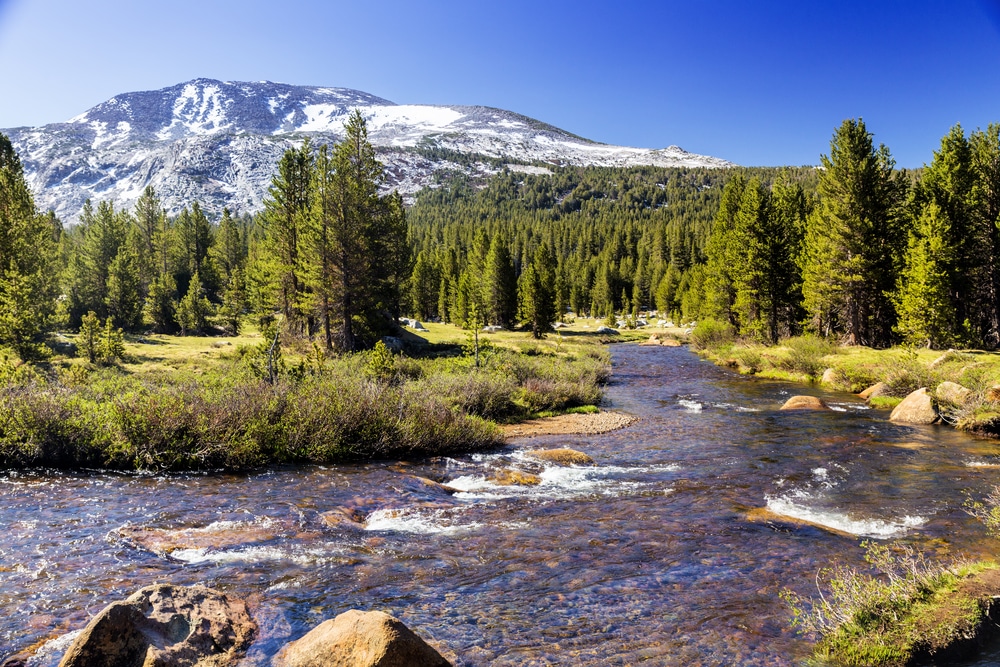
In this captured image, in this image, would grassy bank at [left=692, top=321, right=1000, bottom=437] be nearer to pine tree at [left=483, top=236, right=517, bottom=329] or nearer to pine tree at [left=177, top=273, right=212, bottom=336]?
pine tree at [left=483, top=236, right=517, bottom=329]

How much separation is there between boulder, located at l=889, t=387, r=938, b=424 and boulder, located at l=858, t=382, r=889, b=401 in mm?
3859

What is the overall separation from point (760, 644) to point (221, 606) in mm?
Answer: 7045

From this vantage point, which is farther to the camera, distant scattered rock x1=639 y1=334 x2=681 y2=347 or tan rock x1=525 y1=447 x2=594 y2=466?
distant scattered rock x1=639 y1=334 x2=681 y2=347

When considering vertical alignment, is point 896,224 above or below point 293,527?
above

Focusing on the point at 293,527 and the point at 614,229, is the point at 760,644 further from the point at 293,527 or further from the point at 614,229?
the point at 614,229

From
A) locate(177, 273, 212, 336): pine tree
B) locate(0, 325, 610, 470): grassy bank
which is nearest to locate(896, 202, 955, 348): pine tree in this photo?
locate(0, 325, 610, 470): grassy bank

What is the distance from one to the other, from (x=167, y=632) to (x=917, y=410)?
2620 cm

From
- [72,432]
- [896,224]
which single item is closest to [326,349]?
[72,432]

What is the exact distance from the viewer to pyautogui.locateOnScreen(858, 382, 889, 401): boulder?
2668 cm

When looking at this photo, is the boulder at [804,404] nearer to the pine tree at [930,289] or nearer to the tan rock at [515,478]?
the pine tree at [930,289]

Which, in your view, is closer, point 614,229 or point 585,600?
point 585,600

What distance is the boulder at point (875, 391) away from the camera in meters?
26.7

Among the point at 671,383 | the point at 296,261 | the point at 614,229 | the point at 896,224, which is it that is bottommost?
the point at 671,383

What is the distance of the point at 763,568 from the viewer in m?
9.19
